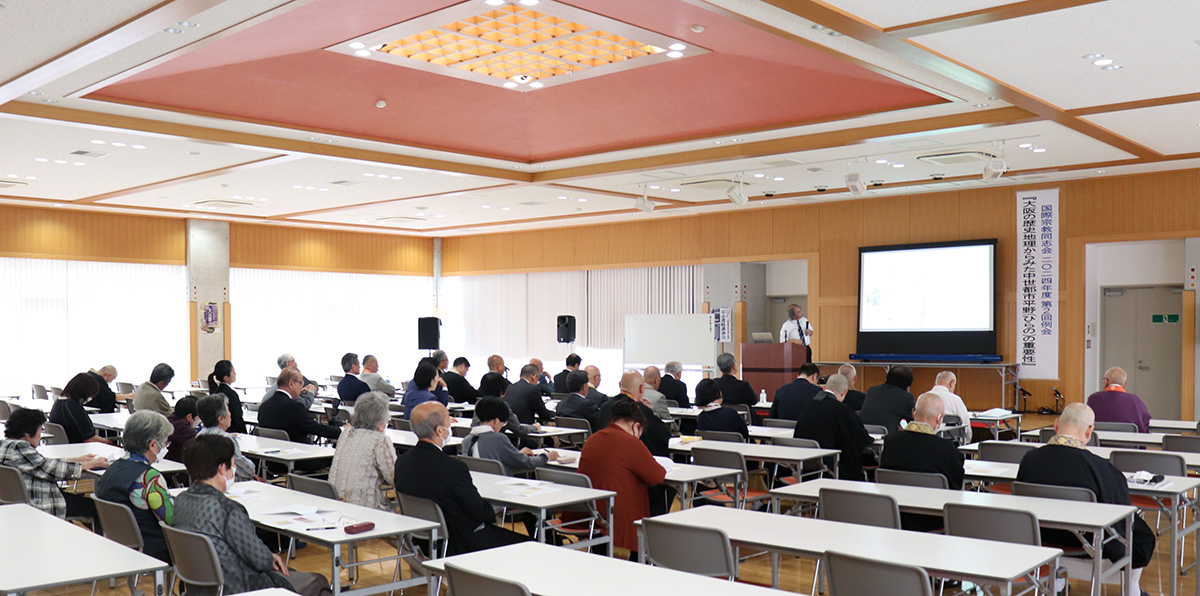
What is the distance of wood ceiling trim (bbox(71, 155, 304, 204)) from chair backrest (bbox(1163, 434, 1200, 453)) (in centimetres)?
857

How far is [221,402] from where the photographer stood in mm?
6445

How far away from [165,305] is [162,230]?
1339 millimetres

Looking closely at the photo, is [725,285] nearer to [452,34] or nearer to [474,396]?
[474,396]

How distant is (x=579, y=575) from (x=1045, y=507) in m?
2.61

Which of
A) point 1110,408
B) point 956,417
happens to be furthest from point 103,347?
point 1110,408

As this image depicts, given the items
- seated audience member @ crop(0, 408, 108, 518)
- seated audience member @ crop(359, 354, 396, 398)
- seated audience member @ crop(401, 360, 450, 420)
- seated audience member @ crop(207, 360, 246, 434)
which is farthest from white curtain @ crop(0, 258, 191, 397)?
seated audience member @ crop(0, 408, 108, 518)

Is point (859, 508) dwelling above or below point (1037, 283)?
below

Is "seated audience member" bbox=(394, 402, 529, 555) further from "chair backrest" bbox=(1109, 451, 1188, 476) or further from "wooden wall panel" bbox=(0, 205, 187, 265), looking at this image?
"wooden wall panel" bbox=(0, 205, 187, 265)

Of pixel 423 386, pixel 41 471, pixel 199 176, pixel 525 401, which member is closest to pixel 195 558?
pixel 41 471

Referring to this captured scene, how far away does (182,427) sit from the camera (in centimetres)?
715

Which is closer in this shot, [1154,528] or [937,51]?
[937,51]

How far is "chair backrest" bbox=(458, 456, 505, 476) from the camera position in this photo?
6023 millimetres

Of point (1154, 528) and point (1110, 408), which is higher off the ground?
point (1110, 408)

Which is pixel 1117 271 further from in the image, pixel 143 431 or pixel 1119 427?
pixel 143 431
